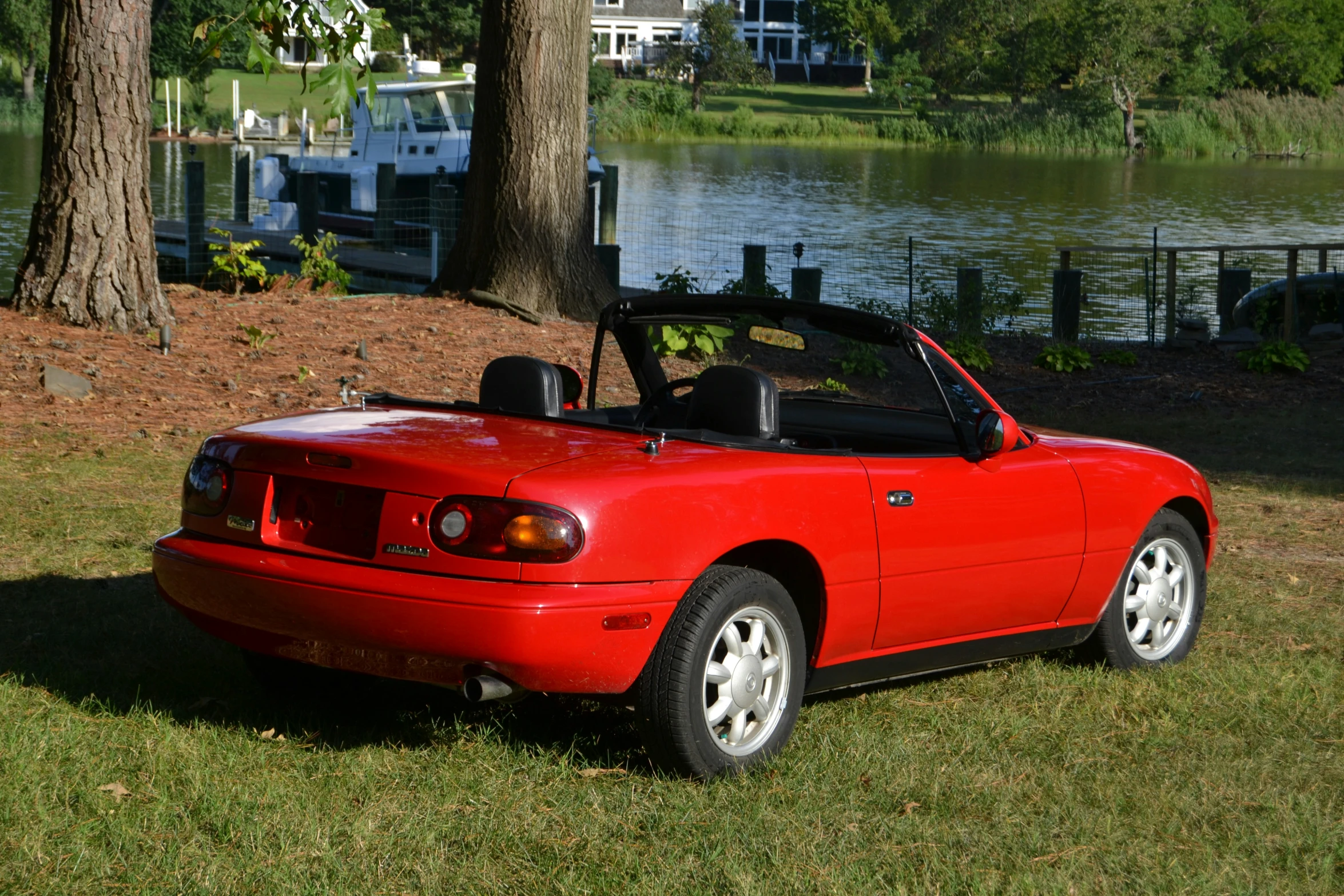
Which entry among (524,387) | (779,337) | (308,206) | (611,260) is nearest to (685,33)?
(308,206)

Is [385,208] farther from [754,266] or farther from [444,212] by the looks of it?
[754,266]

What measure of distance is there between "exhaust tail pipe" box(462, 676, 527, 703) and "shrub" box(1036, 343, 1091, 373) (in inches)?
479

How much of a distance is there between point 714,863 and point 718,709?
26.1 inches

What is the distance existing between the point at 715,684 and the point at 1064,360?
38.6ft

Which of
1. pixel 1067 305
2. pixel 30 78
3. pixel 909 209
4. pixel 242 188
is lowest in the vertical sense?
pixel 1067 305

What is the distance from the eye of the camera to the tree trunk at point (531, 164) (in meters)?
14.0

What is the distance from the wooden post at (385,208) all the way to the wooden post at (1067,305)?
9756mm

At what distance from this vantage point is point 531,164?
14047 millimetres

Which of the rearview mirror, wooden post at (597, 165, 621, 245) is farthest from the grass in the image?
wooden post at (597, 165, 621, 245)

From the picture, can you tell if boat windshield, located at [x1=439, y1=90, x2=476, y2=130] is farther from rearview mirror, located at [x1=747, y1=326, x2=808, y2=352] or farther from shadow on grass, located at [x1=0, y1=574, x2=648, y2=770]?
rearview mirror, located at [x1=747, y1=326, x2=808, y2=352]

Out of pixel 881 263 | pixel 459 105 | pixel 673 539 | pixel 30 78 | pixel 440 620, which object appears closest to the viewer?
pixel 440 620

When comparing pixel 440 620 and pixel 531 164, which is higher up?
pixel 531 164

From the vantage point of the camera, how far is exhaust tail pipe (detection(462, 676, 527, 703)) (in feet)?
13.2

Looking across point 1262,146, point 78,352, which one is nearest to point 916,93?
point 1262,146
